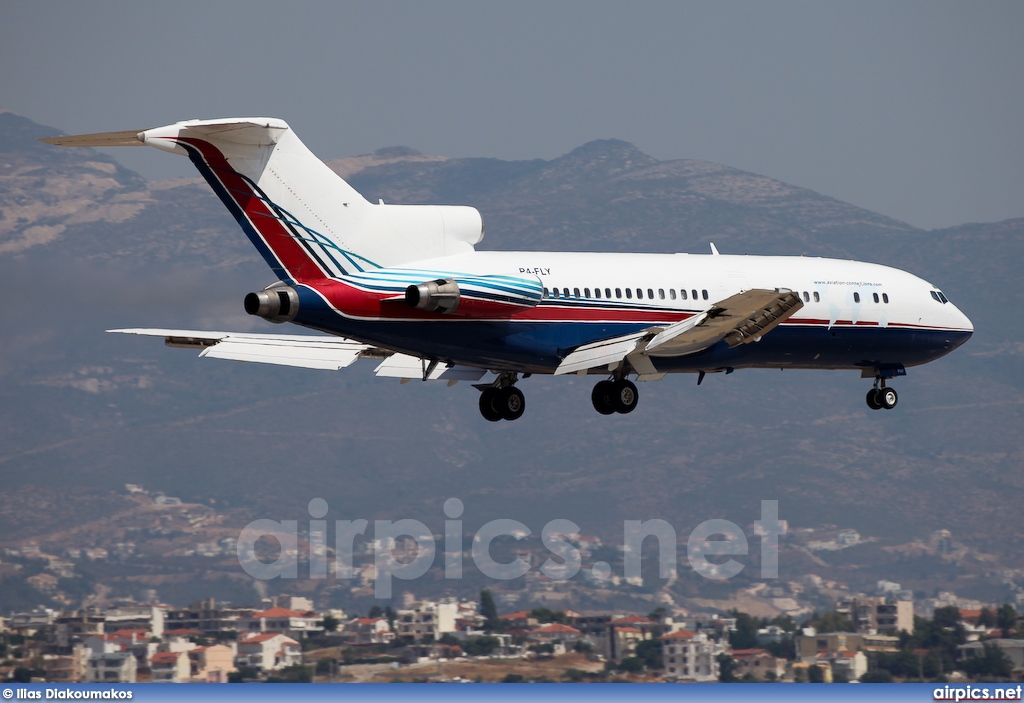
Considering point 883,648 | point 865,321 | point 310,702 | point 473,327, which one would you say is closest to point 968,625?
point 883,648

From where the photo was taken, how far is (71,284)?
175375mm

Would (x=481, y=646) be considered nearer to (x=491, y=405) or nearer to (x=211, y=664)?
(x=211, y=664)

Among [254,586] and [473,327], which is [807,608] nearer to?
[254,586]

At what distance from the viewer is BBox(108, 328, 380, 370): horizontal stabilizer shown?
150ft

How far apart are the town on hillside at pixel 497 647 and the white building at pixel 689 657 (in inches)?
6.1

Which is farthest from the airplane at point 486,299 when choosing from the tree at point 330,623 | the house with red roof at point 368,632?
the tree at point 330,623

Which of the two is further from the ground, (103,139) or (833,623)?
(103,139)

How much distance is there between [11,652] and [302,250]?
3352 inches

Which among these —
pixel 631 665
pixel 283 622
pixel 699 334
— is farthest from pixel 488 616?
pixel 699 334

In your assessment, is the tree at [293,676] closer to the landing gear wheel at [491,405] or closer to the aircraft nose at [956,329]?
the aircraft nose at [956,329]

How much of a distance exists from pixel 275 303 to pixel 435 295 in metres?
4.03

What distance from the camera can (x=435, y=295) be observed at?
4119 cm

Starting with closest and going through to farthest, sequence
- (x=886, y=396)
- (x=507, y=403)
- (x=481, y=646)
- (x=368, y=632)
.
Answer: (x=507, y=403)
(x=886, y=396)
(x=368, y=632)
(x=481, y=646)

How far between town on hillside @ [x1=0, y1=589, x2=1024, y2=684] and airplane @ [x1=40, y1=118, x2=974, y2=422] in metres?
68.3
